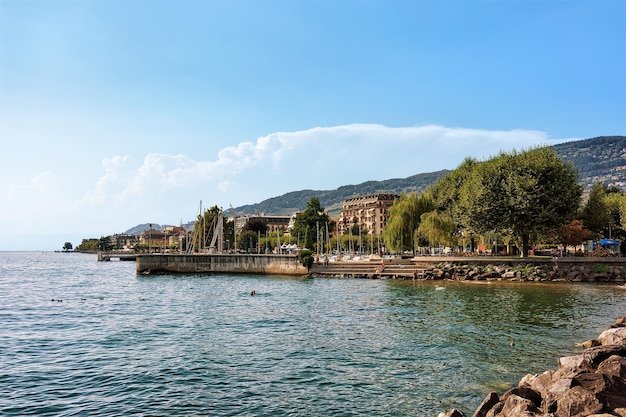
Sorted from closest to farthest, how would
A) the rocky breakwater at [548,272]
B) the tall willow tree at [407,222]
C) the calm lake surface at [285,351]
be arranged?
the calm lake surface at [285,351], the rocky breakwater at [548,272], the tall willow tree at [407,222]

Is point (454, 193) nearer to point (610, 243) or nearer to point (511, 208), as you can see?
point (511, 208)

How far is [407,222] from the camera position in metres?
88.4

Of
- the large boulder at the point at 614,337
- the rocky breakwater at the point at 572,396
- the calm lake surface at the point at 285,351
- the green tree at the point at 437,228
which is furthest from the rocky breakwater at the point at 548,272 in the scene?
the rocky breakwater at the point at 572,396

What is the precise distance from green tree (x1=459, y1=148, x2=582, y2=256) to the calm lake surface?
1795 cm

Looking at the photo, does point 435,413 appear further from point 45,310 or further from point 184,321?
point 45,310

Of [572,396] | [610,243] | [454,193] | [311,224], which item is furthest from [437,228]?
[572,396]

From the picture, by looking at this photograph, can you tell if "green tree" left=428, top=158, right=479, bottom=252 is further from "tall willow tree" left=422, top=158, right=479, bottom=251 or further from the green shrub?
the green shrub

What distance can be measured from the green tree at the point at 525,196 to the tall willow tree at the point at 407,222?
2100cm

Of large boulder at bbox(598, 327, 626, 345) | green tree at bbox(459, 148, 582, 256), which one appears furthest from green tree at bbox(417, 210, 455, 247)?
large boulder at bbox(598, 327, 626, 345)

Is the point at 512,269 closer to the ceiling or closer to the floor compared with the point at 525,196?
closer to the floor

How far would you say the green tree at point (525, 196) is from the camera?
61.9 metres

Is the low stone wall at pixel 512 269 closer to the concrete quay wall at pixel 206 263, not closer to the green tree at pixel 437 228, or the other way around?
the green tree at pixel 437 228

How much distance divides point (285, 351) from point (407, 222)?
66833 millimetres

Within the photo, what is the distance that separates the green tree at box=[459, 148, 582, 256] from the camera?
6191 cm
